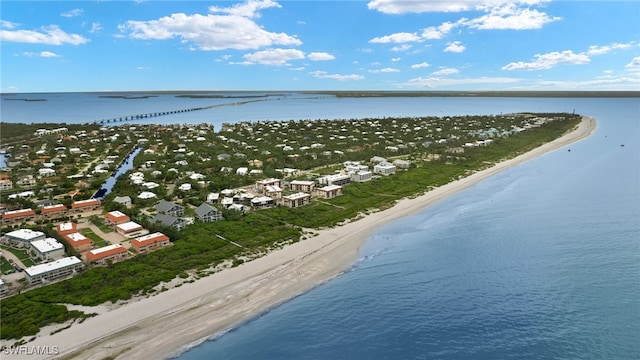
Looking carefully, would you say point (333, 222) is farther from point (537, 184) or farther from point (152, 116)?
point (152, 116)

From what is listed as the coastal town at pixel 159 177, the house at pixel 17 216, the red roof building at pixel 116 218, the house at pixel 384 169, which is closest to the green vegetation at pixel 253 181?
the coastal town at pixel 159 177

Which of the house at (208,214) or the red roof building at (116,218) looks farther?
the house at (208,214)

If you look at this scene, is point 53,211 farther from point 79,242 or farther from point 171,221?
Result: point 171,221

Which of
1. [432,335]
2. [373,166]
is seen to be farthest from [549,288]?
[373,166]

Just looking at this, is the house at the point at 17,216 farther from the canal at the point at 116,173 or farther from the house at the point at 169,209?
the house at the point at 169,209

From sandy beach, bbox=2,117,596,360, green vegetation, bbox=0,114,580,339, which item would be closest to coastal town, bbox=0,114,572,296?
green vegetation, bbox=0,114,580,339

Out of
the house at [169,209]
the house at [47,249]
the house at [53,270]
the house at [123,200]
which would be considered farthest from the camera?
the house at [123,200]
